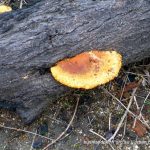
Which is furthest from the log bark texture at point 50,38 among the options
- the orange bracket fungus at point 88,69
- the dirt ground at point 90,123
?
the dirt ground at point 90,123

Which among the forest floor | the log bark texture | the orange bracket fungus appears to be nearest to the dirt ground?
the forest floor

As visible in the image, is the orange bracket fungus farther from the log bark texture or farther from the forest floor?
the forest floor

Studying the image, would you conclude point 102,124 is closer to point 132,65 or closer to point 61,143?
point 61,143

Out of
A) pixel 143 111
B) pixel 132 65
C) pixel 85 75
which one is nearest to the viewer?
pixel 85 75

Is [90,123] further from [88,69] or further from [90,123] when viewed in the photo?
[88,69]

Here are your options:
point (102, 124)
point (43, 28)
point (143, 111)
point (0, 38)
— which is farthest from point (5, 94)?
point (143, 111)

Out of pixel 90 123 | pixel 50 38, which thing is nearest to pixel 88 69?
pixel 50 38
